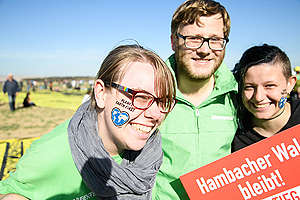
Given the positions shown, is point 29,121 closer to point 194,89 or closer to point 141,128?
point 194,89

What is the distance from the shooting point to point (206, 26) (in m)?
2.16

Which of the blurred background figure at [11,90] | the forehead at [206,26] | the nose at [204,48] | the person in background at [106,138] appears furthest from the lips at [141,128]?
the blurred background figure at [11,90]

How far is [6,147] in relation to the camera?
4.69 meters

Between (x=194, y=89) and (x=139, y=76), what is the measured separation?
1.02 metres

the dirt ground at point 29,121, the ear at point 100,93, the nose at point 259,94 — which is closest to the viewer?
the ear at point 100,93

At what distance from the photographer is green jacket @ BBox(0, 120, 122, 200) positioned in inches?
58.7

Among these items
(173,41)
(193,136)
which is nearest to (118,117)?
(193,136)

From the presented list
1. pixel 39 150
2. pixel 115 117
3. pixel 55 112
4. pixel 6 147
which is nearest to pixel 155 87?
pixel 115 117

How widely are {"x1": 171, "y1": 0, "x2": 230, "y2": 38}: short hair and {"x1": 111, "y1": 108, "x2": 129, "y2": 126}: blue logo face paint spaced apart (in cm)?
122

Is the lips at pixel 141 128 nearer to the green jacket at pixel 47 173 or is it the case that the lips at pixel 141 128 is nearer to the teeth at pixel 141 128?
the teeth at pixel 141 128

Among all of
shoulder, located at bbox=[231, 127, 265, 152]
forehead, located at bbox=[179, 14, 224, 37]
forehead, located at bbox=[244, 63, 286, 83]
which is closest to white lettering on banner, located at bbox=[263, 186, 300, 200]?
shoulder, located at bbox=[231, 127, 265, 152]

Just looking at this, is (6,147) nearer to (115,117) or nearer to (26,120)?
(115,117)

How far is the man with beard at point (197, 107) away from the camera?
7.12 feet

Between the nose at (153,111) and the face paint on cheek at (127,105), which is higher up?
the face paint on cheek at (127,105)
